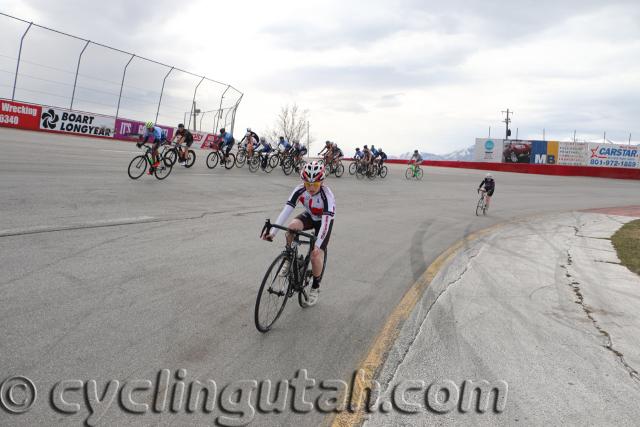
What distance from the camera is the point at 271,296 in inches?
199

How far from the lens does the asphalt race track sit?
3906 mm

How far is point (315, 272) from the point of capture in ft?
19.0

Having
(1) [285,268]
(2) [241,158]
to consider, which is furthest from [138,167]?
(1) [285,268]

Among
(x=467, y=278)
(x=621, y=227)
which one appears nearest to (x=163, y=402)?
(x=467, y=278)

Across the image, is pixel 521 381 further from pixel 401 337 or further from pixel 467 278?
pixel 467 278

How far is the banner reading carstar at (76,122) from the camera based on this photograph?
88.1ft

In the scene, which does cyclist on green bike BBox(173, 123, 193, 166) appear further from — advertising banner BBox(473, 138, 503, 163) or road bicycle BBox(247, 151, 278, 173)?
advertising banner BBox(473, 138, 503, 163)

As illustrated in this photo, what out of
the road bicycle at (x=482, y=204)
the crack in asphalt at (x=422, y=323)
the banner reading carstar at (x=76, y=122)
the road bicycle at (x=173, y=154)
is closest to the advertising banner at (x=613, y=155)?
the road bicycle at (x=482, y=204)

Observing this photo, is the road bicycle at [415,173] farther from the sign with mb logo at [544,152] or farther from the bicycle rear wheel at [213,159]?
the sign with mb logo at [544,152]

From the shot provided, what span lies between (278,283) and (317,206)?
1.18m

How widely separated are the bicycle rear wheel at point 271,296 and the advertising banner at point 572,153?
208 feet

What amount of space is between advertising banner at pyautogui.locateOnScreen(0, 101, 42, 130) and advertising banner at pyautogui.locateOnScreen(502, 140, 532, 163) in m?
54.5

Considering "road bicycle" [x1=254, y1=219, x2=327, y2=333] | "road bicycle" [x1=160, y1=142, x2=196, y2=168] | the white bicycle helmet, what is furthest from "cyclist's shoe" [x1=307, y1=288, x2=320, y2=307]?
"road bicycle" [x1=160, y1=142, x2=196, y2=168]

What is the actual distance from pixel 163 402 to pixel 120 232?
5103 mm
